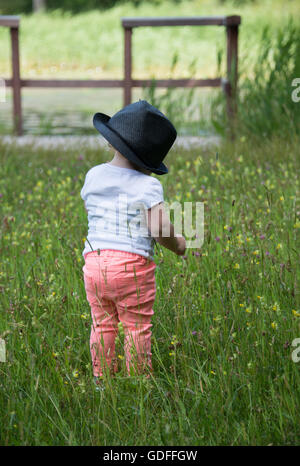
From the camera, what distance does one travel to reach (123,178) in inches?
110

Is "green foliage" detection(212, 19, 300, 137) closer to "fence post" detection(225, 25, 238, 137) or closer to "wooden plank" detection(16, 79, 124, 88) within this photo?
"fence post" detection(225, 25, 238, 137)

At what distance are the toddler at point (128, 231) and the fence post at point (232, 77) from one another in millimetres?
4459

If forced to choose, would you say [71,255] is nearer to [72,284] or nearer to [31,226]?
[72,284]

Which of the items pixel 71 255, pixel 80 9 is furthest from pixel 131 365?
pixel 80 9

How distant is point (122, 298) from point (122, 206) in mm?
372

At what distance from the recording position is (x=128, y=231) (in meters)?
2.79

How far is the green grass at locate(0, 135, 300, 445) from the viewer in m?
2.33

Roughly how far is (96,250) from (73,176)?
3409 millimetres

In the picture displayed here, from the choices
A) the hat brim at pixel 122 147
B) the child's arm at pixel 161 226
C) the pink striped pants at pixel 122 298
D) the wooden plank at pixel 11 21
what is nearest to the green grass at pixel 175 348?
the pink striped pants at pixel 122 298

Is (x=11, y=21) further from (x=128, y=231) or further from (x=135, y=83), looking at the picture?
(x=128, y=231)

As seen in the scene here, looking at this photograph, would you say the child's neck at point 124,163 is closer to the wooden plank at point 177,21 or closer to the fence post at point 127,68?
the fence post at point 127,68

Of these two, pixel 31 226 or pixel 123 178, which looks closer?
pixel 123 178

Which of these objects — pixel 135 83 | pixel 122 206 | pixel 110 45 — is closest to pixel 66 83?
pixel 135 83

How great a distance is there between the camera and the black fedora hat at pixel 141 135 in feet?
9.06
